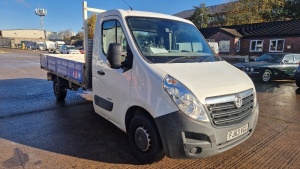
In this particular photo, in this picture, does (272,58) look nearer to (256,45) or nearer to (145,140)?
(145,140)

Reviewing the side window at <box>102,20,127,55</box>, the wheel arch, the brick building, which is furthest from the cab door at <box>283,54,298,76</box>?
the brick building

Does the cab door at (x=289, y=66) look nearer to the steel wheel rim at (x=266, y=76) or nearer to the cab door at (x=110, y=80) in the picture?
the steel wheel rim at (x=266, y=76)

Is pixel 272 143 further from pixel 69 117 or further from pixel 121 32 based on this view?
pixel 69 117

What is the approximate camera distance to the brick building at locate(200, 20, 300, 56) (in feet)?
76.0

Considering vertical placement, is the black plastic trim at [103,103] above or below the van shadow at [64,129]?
above

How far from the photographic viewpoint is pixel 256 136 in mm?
4527

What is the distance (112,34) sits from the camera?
3.91m

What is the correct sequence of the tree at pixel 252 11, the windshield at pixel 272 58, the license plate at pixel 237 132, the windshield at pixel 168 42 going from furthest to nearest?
the tree at pixel 252 11
the windshield at pixel 272 58
the windshield at pixel 168 42
the license plate at pixel 237 132

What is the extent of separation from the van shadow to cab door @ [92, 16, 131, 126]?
1.74ft

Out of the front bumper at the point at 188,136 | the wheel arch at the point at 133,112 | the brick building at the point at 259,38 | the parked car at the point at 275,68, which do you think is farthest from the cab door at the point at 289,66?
the brick building at the point at 259,38

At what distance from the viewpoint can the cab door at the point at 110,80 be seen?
139 inches

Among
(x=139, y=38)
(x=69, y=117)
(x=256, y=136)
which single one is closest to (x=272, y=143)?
(x=256, y=136)

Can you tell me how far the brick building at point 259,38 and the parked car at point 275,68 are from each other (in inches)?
511

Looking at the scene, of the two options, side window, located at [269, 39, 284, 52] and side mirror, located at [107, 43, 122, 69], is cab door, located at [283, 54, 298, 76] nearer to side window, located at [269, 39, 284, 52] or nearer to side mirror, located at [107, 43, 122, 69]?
side mirror, located at [107, 43, 122, 69]
